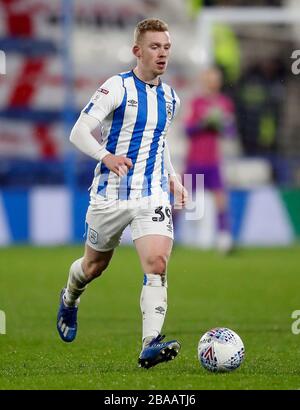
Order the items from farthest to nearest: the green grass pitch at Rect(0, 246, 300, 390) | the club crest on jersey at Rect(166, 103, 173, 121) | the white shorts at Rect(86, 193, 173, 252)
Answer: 1. the club crest on jersey at Rect(166, 103, 173, 121)
2. the white shorts at Rect(86, 193, 173, 252)
3. the green grass pitch at Rect(0, 246, 300, 390)

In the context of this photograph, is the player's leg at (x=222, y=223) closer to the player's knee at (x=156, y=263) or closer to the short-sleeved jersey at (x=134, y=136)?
the short-sleeved jersey at (x=134, y=136)

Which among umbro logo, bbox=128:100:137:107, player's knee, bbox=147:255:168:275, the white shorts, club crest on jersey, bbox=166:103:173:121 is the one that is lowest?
player's knee, bbox=147:255:168:275

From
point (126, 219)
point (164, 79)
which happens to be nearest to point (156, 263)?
point (126, 219)

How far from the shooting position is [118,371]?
22.0ft

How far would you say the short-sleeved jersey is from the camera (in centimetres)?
719

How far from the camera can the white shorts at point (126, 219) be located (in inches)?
279

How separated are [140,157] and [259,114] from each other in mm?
12592

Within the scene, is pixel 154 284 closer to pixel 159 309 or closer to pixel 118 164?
pixel 159 309

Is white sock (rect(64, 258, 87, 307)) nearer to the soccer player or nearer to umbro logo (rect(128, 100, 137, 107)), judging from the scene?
the soccer player

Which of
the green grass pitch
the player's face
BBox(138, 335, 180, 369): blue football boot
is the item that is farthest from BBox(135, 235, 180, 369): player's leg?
the player's face

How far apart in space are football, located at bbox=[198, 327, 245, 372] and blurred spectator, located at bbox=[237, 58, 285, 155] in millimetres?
12928

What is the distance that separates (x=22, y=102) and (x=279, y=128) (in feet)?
14.1

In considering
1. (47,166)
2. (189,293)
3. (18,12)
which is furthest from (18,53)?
(189,293)
